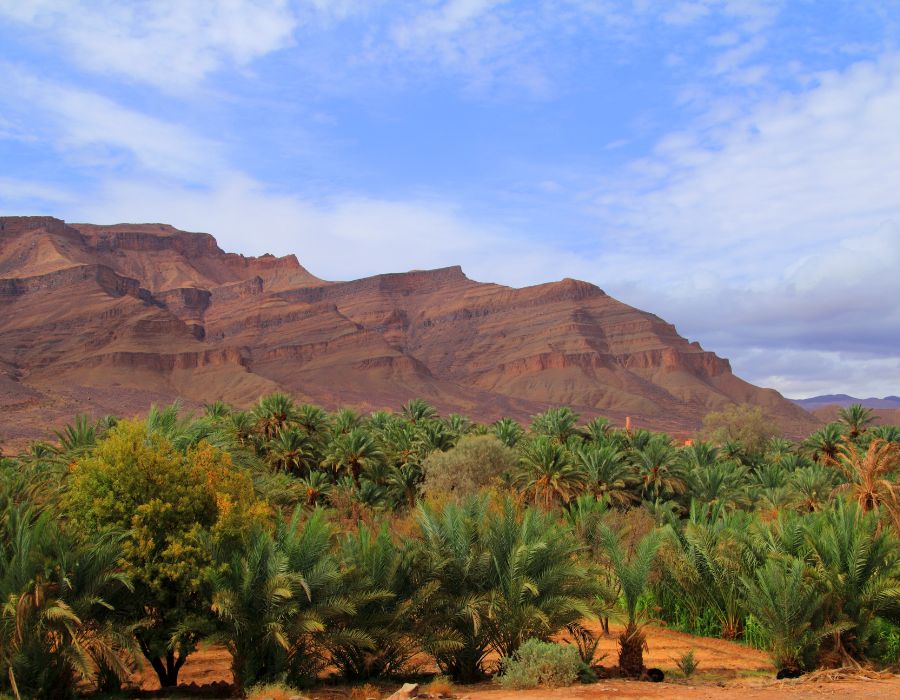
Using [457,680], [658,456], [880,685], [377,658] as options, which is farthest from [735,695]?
[658,456]

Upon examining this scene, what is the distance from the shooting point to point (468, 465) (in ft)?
109

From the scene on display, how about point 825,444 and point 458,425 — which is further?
point 825,444

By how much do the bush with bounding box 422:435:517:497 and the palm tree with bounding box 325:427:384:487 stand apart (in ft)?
8.01

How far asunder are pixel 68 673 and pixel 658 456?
1099 inches

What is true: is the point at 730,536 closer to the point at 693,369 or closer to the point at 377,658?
the point at 377,658

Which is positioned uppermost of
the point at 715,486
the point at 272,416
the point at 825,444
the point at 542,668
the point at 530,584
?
the point at 272,416

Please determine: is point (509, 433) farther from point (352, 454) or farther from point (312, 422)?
point (312, 422)

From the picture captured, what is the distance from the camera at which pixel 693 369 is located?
19625 centimetres

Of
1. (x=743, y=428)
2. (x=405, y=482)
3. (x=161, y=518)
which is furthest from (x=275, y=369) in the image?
(x=161, y=518)

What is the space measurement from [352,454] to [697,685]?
22.2 metres

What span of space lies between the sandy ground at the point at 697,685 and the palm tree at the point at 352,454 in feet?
52.8

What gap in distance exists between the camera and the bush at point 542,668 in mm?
12711

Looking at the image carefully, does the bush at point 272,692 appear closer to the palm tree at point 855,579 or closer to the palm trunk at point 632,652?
the palm trunk at point 632,652

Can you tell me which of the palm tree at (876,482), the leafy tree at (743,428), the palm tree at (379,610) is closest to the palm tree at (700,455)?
the palm tree at (876,482)
